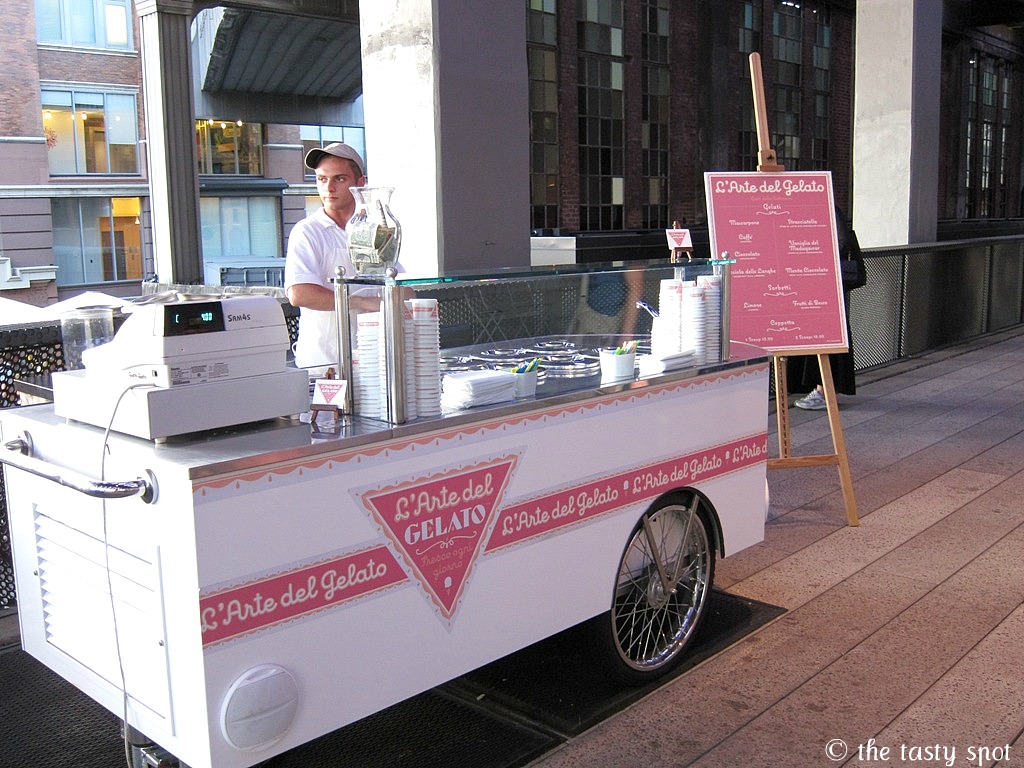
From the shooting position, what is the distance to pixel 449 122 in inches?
229

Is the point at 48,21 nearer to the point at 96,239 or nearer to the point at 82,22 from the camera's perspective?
the point at 82,22

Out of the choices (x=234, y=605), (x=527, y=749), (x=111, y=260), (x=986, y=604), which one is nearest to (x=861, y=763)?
(x=527, y=749)

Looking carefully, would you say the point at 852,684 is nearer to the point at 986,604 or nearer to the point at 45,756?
the point at 986,604

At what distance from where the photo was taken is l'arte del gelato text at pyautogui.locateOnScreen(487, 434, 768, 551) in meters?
2.60

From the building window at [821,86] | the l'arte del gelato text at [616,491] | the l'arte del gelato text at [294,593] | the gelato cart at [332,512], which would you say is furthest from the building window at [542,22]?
the l'arte del gelato text at [294,593]

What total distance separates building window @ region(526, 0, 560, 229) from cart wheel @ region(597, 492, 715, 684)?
13.5 meters

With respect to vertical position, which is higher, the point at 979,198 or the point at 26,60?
the point at 26,60

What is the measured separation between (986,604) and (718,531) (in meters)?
1.13

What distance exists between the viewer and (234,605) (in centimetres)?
200

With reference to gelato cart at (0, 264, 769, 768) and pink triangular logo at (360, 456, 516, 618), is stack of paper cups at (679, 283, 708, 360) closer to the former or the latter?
gelato cart at (0, 264, 769, 768)

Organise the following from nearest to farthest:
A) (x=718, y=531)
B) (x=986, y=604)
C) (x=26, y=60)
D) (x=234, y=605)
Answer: (x=234, y=605) → (x=718, y=531) → (x=986, y=604) → (x=26, y=60)

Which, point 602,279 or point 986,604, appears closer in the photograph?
point 602,279

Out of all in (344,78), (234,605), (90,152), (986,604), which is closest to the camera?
(234,605)
